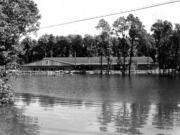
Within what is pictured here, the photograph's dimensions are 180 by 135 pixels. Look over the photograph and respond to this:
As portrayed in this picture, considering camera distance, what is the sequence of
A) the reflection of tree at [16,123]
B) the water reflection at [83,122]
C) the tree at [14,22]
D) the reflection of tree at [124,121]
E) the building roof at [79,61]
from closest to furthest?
the reflection of tree at [16,123] < the water reflection at [83,122] < the reflection of tree at [124,121] < the tree at [14,22] < the building roof at [79,61]

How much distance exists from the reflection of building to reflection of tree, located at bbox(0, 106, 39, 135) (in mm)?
107158

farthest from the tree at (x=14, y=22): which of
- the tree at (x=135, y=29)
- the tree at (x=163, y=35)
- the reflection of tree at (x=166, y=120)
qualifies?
the tree at (x=163, y=35)

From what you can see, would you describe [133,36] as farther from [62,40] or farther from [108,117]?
[108,117]

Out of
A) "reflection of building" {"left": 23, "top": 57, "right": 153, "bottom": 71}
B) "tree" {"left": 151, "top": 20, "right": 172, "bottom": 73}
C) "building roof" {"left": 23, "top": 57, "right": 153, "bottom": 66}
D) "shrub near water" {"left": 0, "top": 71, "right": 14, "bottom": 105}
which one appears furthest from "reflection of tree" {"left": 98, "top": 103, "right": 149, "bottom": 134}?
"building roof" {"left": 23, "top": 57, "right": 153, "bottom": 66}

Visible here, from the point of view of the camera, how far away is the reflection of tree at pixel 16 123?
15580mm

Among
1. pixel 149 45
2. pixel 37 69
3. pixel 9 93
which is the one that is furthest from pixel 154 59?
pixel 9 93

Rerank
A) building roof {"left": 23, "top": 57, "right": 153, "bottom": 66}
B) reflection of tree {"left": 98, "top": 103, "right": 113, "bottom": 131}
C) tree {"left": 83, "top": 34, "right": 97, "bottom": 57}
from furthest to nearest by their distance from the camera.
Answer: tree {"left": 83, "top": 34, "right": 97, "bottom": 57}, building roof {"left": 23, "top": 57, "right": 153, "bottom": 66}, reflection of tree {"left": 98, "top": 103, "right": 113, "bottom": 131}

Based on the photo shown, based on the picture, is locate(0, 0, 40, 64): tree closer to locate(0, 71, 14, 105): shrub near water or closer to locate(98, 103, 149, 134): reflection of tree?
locate(0, 71, 14, 105): shrub near water

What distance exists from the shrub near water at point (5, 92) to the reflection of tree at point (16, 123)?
1.70 m

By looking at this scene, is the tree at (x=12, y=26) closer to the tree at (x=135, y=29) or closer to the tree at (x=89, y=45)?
the tree at (x=135, y=29)

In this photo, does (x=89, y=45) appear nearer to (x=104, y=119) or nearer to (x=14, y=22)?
(x=14, y=22)

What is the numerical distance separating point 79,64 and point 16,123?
115 meters

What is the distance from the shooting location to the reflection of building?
130 metres

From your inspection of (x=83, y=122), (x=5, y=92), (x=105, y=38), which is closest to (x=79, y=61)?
(x=105, y=38)
